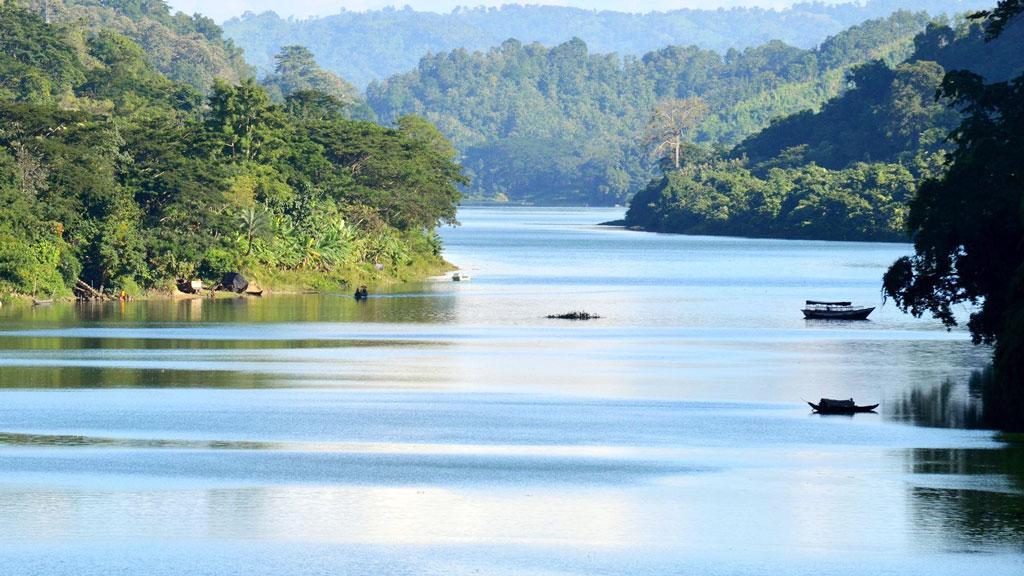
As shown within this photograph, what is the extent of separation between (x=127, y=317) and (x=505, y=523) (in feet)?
151

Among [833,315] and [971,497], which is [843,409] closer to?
[971,497]

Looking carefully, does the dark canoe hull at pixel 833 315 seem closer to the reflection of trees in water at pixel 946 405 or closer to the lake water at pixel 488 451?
the lake water at pixel 488 451

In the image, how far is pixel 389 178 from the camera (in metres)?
105

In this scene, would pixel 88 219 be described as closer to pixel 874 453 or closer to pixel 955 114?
pixel 874 453

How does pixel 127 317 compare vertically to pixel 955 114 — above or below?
below

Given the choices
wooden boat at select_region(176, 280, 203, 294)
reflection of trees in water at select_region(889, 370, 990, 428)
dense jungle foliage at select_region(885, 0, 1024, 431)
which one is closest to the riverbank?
wooden boat at select_region(176, 280, 203, 294)

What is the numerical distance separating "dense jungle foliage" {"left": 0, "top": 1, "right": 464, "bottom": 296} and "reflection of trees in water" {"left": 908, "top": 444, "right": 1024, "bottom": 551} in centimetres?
4829

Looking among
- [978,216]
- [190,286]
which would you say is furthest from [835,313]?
[190,286]

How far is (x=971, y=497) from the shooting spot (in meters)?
30.0

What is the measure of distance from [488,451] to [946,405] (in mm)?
14442

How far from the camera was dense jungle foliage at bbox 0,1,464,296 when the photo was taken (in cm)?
7569

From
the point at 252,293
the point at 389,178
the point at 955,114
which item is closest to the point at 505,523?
the point at 252,293

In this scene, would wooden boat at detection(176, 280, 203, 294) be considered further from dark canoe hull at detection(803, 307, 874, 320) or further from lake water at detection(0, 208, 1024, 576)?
dark canoe hull at detection(803, 307, 874, 320)

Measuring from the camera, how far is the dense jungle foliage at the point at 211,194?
75.7 meters
